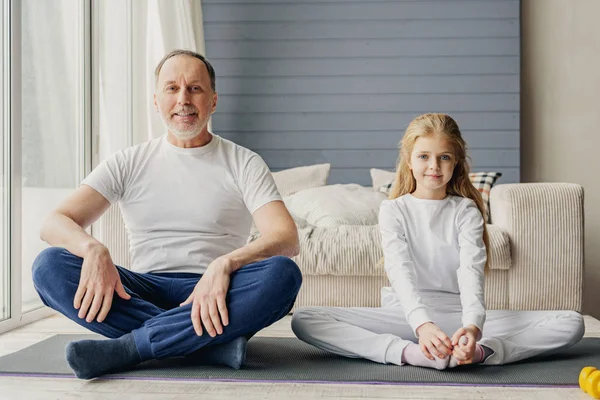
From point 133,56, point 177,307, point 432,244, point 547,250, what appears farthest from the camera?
point 133,56

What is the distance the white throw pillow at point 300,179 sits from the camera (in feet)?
13.8

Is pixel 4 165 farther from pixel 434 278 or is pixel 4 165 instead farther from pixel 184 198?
pixel 434 278

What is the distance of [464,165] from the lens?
2.37m

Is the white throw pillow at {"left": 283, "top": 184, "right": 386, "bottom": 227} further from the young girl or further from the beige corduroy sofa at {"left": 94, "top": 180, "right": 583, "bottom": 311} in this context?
the young girl

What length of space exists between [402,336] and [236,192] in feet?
2.12

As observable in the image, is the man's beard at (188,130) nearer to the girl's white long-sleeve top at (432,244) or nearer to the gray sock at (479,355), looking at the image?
the girl's white long-sleeve top at (432,244)

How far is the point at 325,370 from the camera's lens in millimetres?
2102

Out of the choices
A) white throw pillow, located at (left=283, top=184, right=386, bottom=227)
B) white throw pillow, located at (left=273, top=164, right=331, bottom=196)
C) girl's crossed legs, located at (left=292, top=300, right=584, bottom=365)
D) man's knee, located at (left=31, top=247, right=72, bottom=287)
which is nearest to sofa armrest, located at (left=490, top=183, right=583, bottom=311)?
white throw pillow, located at (left=283, top=184, right=386, bottom=227)

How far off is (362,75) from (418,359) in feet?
9.88

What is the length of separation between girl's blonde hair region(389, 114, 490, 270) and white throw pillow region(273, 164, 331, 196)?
5.84 feet

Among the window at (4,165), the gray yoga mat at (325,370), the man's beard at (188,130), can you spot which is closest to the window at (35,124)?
the window at (4,165)

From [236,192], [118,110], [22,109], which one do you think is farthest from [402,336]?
[118,110]

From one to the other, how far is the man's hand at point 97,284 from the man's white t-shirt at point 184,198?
29 cm

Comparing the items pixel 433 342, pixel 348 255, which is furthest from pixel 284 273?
pixel 348 255
